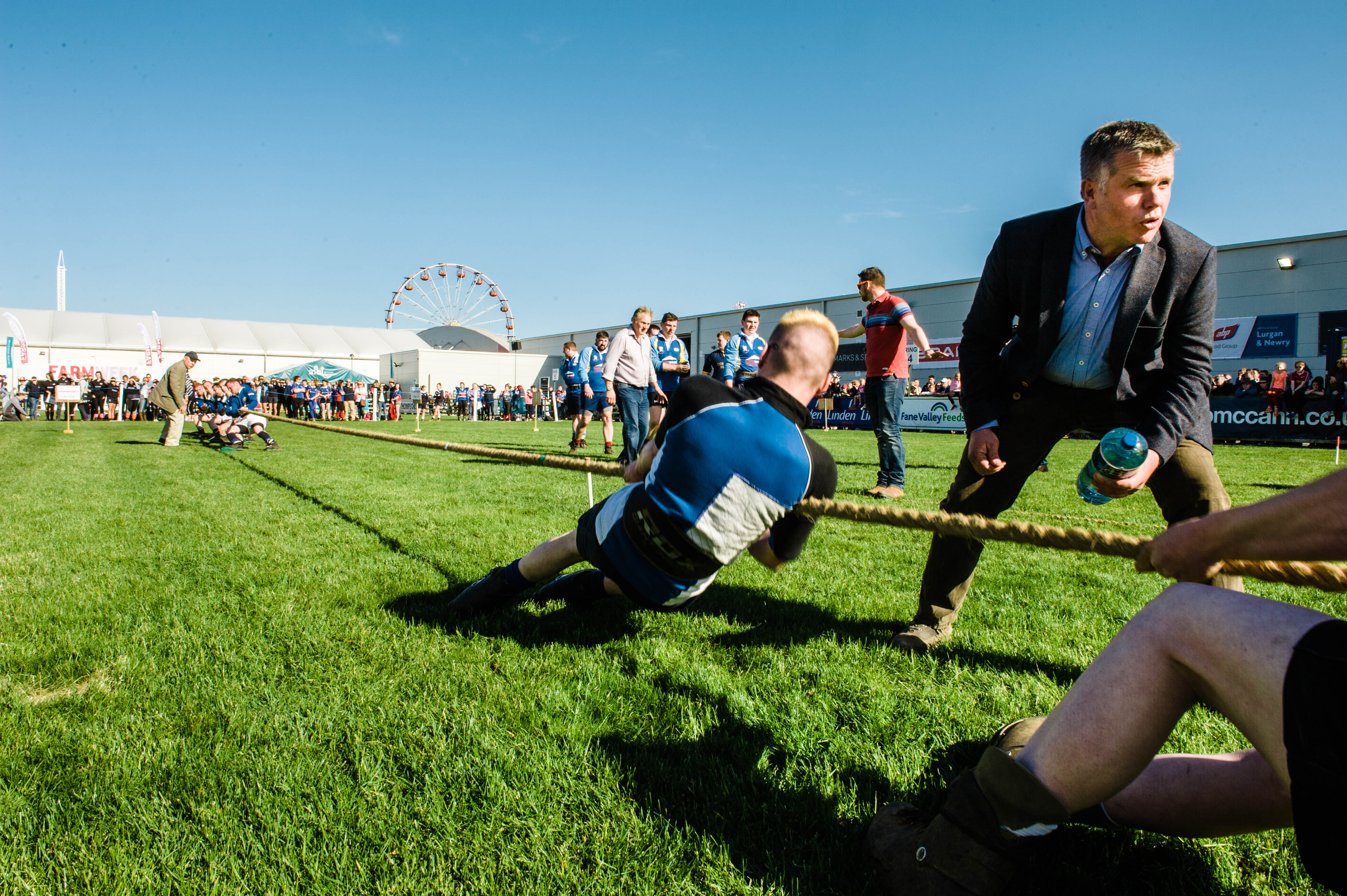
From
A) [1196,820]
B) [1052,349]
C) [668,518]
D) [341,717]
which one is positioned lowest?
[341,717]

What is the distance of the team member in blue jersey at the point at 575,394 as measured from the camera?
37.7 feet

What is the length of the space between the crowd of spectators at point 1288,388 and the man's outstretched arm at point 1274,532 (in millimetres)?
17542

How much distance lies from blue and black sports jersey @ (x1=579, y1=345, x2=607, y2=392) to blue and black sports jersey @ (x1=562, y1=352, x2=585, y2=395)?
113mm

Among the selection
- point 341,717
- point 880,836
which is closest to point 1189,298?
point 880,836

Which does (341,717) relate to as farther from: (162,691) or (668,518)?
(668,518)

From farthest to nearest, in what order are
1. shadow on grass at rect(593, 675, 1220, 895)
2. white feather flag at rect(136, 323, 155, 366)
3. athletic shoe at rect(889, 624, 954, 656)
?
white feather flag at rect(136, 323, 155, 366), athletic shoe at rect(889, 624, 954, 656), shadow on grass at rect(593, 675, 1220, 895)

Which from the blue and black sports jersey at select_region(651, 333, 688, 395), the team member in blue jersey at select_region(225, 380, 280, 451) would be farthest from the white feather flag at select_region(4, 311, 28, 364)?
the blue and black sports jersey at select_region(651, 333, 688, 395)

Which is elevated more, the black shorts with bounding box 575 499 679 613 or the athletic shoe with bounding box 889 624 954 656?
the black shorts with bounding box 575 499 679 613

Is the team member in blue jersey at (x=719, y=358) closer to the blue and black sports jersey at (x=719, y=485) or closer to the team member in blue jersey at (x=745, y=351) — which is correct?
the team member in blue jersey at (x=745, y=351)

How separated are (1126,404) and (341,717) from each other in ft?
9.51

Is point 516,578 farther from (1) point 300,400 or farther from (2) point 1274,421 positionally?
(1) point 300,400

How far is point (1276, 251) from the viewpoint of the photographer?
2062 cm

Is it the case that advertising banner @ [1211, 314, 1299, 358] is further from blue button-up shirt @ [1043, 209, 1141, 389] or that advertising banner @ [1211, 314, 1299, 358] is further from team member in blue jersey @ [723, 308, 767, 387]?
blue button-up shirt @ [1043, 209, 1141, 389]

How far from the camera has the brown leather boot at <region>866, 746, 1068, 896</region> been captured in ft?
4.36
